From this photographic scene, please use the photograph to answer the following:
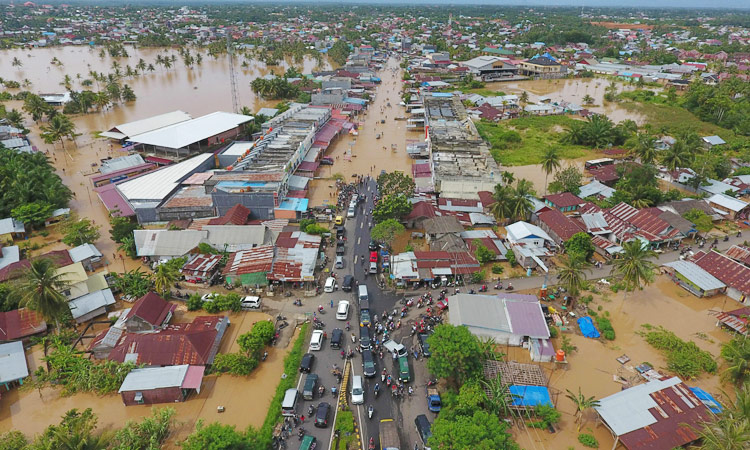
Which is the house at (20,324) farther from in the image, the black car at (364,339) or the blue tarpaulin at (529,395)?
the blue tarpaulin at (529,395)

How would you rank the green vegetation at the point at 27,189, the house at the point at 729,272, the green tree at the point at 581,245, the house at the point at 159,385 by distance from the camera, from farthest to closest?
the green vegetation at the point at 27,189 → the green tree at the point at 581,245 → the house at the point at 729,272 → the house at the point at 159,385

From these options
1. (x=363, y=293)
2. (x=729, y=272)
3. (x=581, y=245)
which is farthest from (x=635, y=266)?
(x=363, y=293)

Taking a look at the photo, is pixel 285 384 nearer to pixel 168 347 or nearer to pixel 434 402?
pixel 168 347

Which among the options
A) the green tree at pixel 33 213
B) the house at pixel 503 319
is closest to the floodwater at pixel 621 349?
the house at pixel 503 319

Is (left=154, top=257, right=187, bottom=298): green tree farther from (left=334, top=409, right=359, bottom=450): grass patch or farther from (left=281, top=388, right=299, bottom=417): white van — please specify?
(left=334, top=409, right=359, bottom=450): grass patch

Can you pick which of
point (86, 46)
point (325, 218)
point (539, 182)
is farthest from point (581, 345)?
point (86, 46)

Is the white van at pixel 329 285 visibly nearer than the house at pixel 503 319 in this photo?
No
